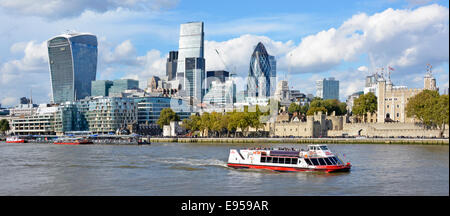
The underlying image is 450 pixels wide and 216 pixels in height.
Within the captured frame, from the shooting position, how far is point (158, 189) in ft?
110

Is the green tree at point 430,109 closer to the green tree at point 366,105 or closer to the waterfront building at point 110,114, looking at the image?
the green tree at point 366,105

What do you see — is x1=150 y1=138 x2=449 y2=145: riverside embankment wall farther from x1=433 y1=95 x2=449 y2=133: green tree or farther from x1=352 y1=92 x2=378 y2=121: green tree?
x1=352 y1=92 x2=378 y2=121: green tree

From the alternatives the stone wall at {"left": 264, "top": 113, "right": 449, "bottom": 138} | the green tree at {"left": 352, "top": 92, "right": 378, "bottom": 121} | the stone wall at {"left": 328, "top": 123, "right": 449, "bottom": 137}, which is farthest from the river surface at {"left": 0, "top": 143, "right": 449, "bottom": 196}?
the green tree at {"left": 352, "top": 92, "right": 378, "bottom": 121}

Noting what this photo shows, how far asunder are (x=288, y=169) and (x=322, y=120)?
7116 cm

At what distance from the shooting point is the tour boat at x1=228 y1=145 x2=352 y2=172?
4281 centimetres

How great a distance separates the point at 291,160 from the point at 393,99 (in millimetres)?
77574

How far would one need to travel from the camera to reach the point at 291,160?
44125mm

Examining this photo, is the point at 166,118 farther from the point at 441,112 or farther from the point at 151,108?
the point at 441,112

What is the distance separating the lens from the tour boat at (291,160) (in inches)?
1686

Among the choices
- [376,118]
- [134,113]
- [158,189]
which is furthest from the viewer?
[134,113]
